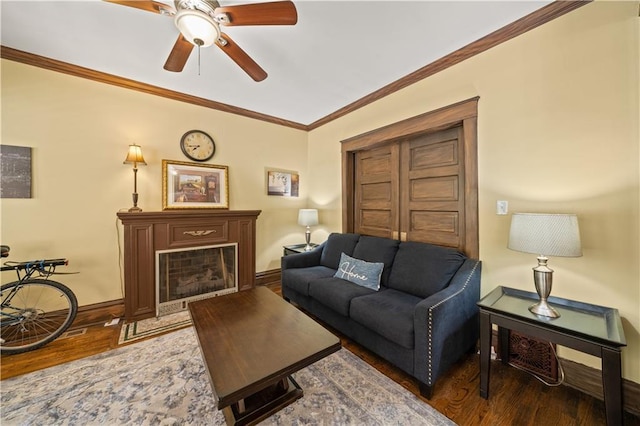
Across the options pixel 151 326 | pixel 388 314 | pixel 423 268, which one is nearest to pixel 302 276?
pixel 388 314

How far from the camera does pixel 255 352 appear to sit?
1379 millimetres

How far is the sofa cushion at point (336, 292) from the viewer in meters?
2.16

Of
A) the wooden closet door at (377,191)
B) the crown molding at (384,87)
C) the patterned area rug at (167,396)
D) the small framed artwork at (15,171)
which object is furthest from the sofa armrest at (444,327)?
the small framed artwork at (15,171)

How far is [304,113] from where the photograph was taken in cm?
379

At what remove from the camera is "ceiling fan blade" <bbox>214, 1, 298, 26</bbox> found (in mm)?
1364

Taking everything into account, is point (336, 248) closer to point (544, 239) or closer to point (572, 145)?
point (544, 239)

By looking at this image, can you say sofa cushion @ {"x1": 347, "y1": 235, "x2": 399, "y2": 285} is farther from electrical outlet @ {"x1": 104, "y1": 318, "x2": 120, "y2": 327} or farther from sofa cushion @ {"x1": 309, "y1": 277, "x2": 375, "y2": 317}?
electrical outlet @ {"x1": 104, "y1": 318, "x2": 120, "y2": 327}

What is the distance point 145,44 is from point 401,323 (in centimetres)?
326

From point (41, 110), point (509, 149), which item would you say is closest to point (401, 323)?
point (509, 149)

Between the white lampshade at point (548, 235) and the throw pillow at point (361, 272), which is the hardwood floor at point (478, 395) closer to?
the throw pillow at point (361, 272)

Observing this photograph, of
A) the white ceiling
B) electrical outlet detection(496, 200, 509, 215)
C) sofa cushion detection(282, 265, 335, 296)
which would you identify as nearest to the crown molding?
the white ceiling

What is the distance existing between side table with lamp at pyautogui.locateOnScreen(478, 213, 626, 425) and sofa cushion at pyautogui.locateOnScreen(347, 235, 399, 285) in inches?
38.0

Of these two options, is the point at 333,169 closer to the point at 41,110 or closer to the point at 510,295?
the point at 510,295

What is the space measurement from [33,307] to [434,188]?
4.37m
